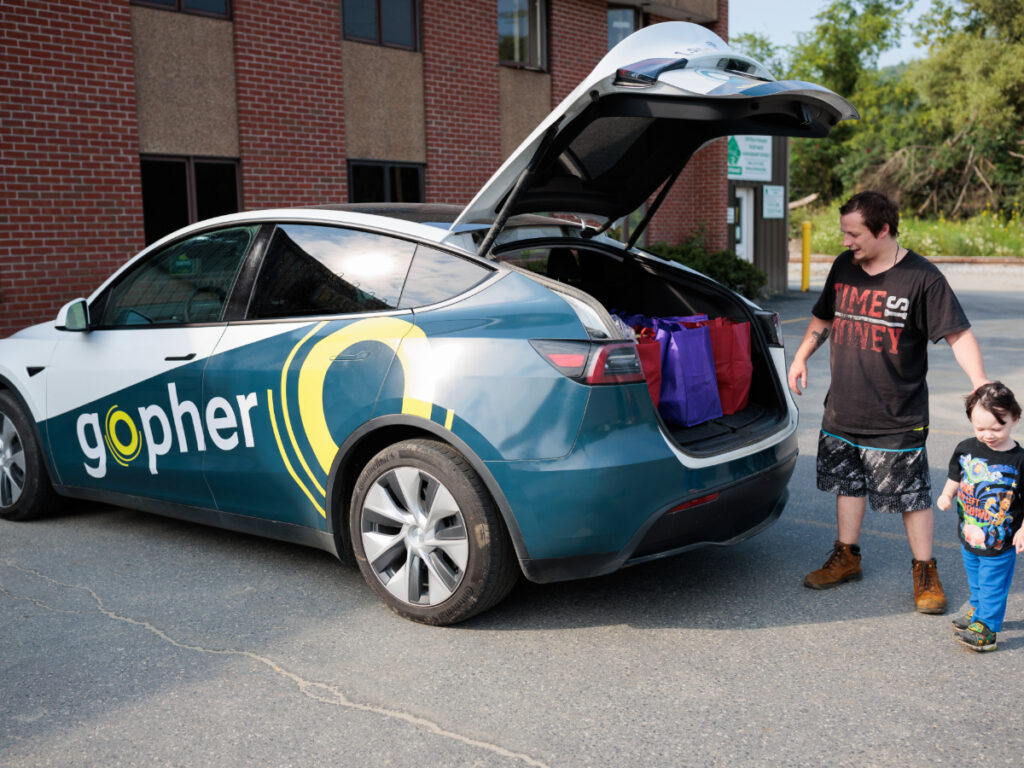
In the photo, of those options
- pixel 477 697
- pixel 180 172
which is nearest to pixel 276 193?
pixel 180 172

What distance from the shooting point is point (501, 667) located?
3646mm

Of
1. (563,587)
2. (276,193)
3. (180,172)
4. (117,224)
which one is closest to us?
(563,587)

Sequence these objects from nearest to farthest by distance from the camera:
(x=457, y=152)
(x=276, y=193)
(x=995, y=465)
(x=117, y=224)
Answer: (x=995, y=465)
(x=117, y=224)
(x=276, y=193)
(x=457, y=152)

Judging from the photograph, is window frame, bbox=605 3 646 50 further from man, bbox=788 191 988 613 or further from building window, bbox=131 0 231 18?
man, bbox=788 191 988 613

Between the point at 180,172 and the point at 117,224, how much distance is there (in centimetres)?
105

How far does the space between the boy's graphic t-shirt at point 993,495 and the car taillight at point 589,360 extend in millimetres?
1295

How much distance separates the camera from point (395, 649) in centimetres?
382

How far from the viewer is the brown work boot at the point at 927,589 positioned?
4074 millimetres

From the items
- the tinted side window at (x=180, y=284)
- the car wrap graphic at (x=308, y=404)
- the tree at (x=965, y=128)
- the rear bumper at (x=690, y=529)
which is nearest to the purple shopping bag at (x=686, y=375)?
the rear bumper at (x=690, y=529)

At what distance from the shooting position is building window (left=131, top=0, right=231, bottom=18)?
10609 millimetres

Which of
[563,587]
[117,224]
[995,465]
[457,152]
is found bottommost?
[563,587]

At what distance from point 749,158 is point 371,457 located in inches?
678

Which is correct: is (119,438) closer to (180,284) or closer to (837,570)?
(180,284)

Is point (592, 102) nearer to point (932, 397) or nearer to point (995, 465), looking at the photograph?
point (995, 465)
